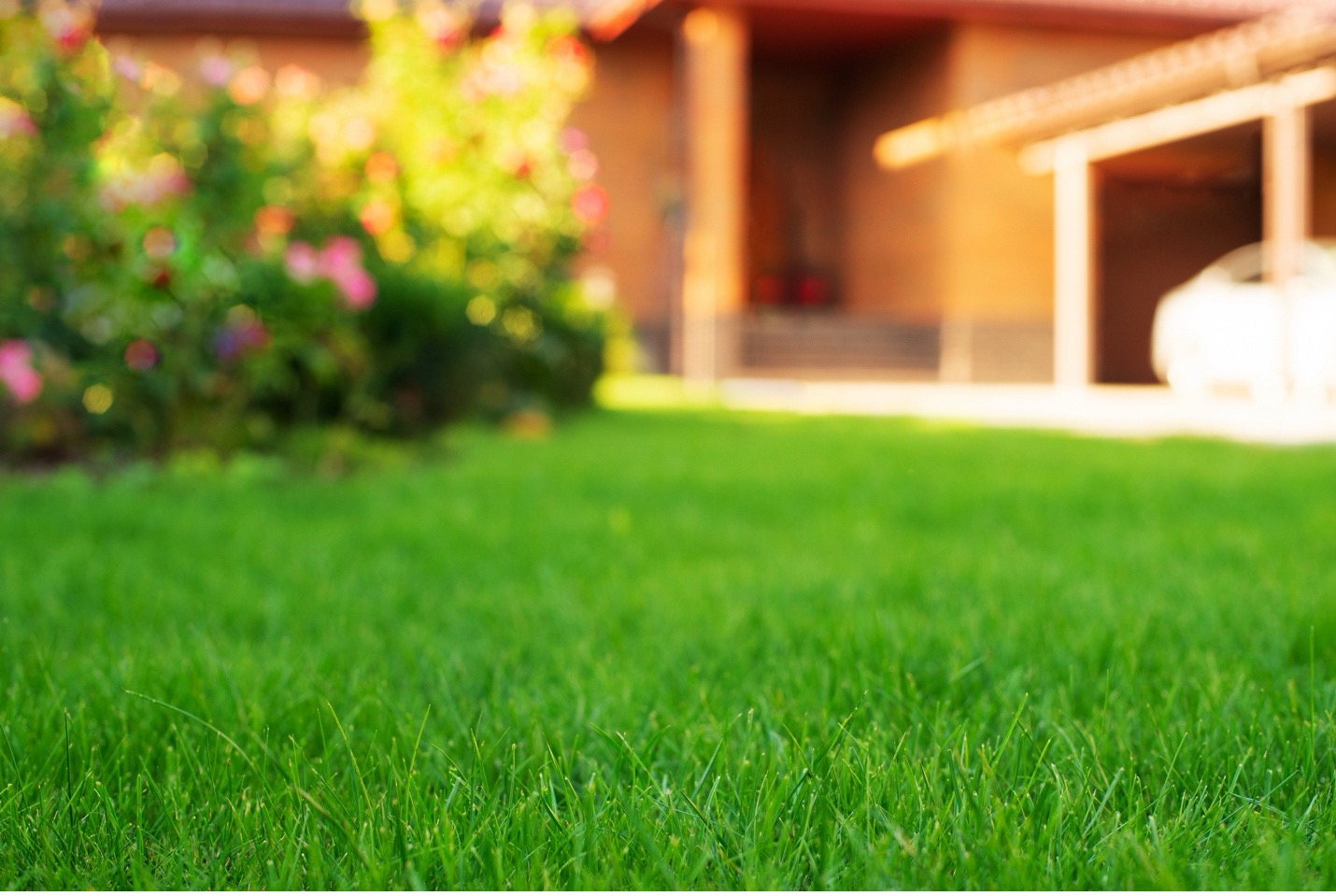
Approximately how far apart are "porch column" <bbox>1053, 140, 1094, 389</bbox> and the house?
2 centimetres

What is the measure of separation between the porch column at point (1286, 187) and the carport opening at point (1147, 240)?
5841 mm

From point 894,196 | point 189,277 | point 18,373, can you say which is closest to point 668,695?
point 18,373

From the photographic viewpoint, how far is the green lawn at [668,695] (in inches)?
43.4

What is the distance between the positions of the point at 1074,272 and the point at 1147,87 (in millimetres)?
1872

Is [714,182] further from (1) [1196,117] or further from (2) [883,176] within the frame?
(1) [1196,117]

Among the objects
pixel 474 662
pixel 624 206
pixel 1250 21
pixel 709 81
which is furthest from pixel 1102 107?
pixel 474 662

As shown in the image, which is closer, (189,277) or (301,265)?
(189,277)

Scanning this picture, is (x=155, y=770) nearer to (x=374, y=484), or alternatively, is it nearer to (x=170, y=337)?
(x=374, y=484)

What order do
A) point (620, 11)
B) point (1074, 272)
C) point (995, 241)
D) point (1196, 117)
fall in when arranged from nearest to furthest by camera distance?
point (1196, 117)
point (1074, 272)
point (995, 241)
point (620, 11)

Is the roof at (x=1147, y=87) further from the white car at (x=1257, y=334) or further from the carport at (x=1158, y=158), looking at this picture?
the white car at (x=1257, y=334)

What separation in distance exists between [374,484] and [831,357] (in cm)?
1000

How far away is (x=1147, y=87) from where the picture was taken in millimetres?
9414

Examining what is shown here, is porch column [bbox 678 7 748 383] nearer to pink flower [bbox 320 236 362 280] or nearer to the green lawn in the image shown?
pink flower [bbox 320 236 362 280]

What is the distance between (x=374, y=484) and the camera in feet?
13.7
